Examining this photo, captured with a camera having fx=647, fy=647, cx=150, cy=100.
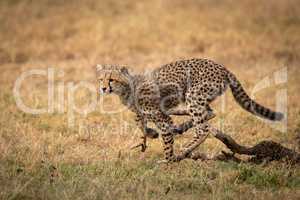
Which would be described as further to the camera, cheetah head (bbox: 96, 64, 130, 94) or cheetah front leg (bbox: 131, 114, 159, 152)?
cheetah front leg (bbox: 131, 114, 159, 152)

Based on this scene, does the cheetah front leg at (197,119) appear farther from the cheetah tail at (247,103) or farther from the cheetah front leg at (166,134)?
the cheetah tail at (247,103)

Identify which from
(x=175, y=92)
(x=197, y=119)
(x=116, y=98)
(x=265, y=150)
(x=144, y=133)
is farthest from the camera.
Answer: (x=116, y=98)

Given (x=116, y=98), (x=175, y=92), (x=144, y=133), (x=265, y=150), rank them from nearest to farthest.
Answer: (x=265, y=150) < (x=175, y=92) < (x=144, y=133) < (x=116, y=98)

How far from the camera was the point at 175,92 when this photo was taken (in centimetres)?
691

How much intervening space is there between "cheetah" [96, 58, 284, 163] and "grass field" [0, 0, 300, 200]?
1.28 ft

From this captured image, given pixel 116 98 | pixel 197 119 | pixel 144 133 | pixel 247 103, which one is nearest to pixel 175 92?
pixel 197 119

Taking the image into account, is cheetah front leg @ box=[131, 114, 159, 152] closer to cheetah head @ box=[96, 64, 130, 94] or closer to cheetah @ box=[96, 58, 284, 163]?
cheetah @ box=[96, 58, 284, 163]

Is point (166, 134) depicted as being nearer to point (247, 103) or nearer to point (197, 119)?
point (197, 119)

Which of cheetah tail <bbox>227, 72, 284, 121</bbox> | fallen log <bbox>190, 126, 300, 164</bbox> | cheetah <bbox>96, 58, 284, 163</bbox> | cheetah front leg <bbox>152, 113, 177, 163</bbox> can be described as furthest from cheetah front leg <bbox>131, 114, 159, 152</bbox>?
cheetah tail <bbox>227, 72, 284, 121</bbox>

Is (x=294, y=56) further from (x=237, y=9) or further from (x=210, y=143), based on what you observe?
(x=210, y=143)

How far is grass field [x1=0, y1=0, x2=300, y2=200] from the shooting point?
5.97m

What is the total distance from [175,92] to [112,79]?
2.26 ft

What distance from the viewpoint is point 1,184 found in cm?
566

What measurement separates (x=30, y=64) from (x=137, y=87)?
5.39 metres
